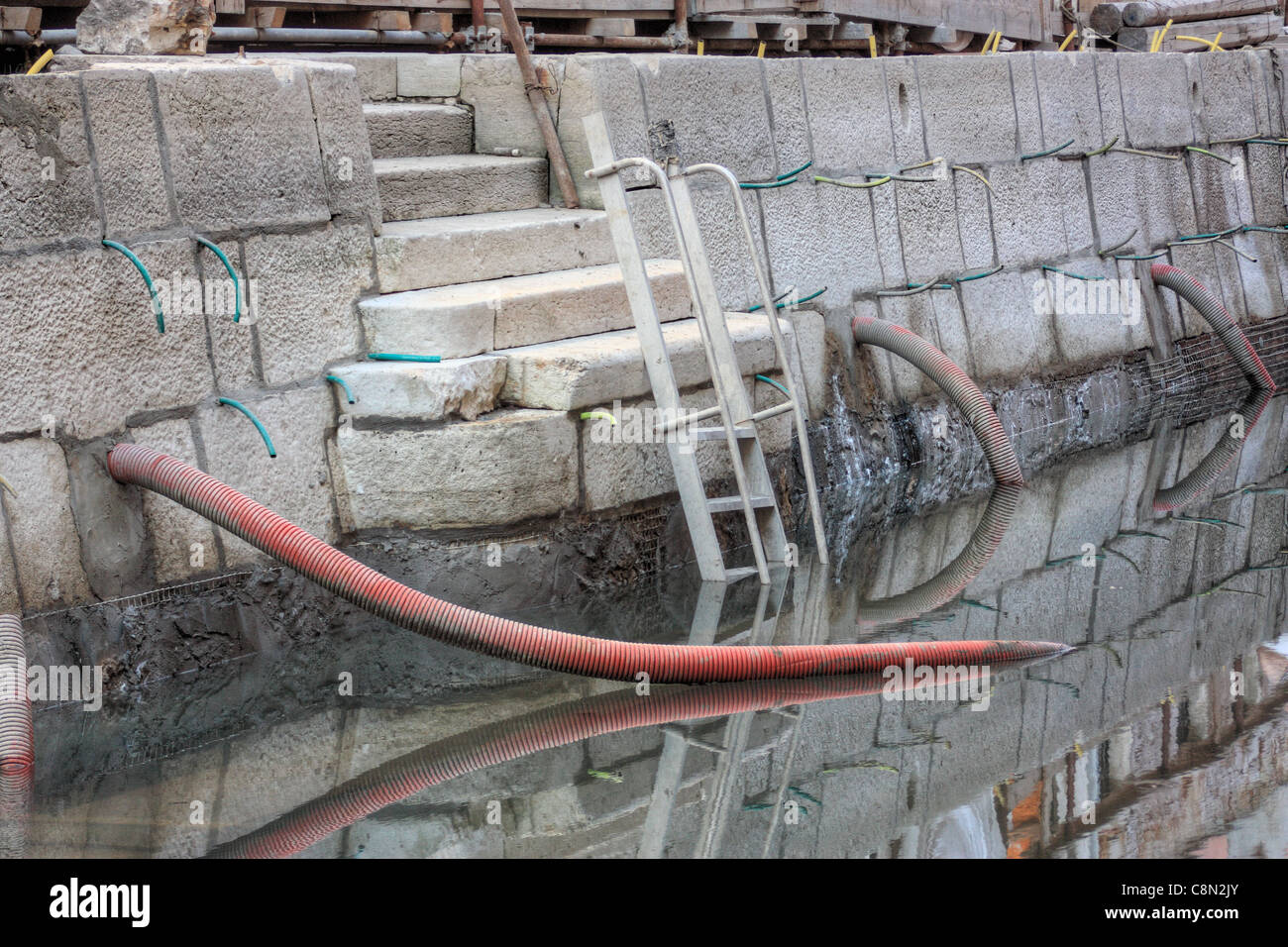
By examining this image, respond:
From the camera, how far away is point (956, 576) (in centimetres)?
584

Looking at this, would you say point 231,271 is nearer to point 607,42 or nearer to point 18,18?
point 18,18

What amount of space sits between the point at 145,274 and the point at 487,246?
1.46 m

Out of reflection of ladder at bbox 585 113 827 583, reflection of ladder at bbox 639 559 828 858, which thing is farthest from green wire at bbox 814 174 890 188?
reflection of ladder at bbox 639 559 828 858

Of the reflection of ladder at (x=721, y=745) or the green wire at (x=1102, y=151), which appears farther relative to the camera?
the green wire at (x=1102, y=151)

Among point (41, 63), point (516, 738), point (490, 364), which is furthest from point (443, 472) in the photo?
point (41, 63)

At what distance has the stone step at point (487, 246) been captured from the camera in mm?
5422

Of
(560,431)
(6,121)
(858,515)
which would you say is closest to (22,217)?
(6,121)

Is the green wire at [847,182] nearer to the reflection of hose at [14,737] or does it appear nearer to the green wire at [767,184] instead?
the green wire at [767,184]

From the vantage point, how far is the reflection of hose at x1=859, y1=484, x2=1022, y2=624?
5312 mm

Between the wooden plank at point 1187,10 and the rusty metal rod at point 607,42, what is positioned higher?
the wooden plank at point 1187,10

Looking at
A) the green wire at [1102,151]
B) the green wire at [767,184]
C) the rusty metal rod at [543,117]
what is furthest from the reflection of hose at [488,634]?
the green wire at [1102,151]

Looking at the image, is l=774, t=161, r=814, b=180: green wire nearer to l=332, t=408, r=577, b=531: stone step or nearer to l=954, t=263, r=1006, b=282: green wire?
l=954, t=263, r=1006, b=282: green wire

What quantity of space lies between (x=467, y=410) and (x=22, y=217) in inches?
59.5

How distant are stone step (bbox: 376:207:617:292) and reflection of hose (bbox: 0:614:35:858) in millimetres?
1897
